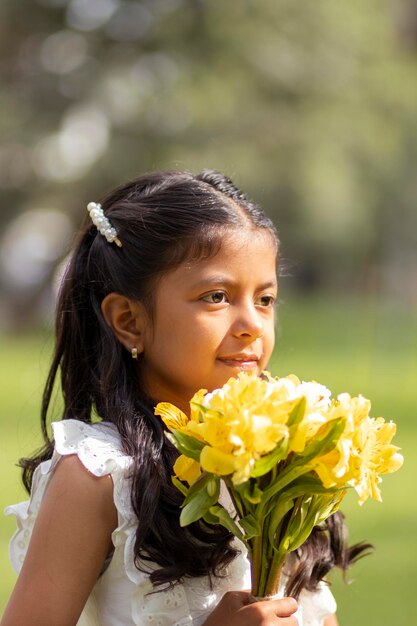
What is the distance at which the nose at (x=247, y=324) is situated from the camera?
2.95 metres

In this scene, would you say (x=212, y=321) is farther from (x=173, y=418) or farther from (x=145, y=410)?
(x=173, y=418)

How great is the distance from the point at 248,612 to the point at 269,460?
439 millimetres

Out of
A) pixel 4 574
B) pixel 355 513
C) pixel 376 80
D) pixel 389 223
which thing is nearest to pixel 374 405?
pixel 355 513

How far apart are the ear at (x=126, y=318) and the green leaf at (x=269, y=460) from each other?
31.4 inches

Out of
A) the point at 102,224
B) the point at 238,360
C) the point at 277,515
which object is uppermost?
the point at 102,224

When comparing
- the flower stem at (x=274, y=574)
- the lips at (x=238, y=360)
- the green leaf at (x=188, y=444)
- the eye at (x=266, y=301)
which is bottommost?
the flower stem at (x=274, y=574)

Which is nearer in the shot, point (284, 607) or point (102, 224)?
point (284, 607)

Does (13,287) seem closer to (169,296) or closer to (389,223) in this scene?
(389,223)

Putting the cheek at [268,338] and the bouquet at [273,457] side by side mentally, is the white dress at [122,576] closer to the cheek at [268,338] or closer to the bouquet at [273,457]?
the bouquet at [273,457]

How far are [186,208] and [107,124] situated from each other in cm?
2493

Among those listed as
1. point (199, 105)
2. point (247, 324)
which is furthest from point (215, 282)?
point (199, 105)

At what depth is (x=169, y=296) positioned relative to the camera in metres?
3.04

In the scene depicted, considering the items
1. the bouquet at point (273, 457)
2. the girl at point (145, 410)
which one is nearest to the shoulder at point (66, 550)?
the girl at point (145, 410)

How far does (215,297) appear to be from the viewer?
9.82 ft
